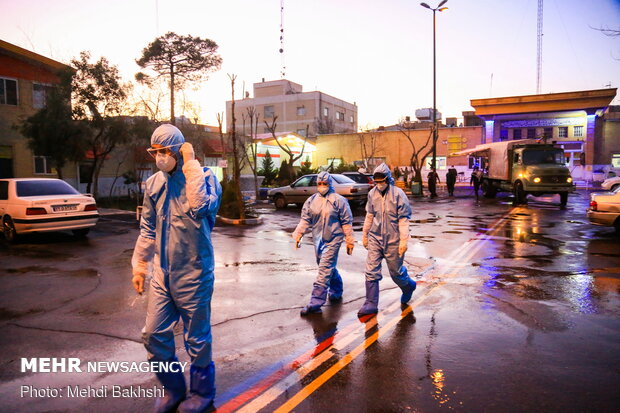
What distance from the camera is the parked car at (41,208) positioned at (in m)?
10.5

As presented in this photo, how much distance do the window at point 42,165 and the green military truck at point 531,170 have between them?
23.0 m

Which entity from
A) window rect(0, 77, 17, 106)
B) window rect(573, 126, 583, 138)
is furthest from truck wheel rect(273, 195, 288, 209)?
window rect(573, 126, 583, 138)

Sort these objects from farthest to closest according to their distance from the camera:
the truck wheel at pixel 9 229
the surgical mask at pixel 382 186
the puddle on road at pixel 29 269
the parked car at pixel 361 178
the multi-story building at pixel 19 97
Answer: the multi-story building at pixel 19 97
the parked car at pixel 361 178
the truck wheel at pixel 9 229
the puddle on road at pixel 29 269
the surgical mask at pixel 382 186

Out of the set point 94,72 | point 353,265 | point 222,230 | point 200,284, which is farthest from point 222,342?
point 94,72

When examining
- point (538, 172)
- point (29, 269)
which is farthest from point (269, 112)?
point (29, 269)

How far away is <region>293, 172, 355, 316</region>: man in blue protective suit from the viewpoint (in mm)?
5637

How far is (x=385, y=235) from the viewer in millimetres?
5641

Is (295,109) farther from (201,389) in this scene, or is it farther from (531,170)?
(201,389)

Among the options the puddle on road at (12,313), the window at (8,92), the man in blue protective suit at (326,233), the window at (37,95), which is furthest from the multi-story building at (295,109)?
the puddle on road at (12,313)

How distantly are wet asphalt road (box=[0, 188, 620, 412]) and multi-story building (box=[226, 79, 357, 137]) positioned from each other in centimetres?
5315

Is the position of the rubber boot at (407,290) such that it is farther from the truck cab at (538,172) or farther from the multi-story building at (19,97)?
the multi-story building at (19,97)

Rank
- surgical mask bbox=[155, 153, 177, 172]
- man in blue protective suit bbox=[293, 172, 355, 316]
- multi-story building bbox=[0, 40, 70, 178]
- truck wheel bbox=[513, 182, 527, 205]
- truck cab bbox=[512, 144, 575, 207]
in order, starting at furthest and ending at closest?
multi-story building bbox=[0, 40, 70, 178]
truck wheel bbox=[513, 182, 527, 205]
truck cab bbox=[512, 144, 575, 207]
man in blue protective suit bbox=[293, 172, 355, 316]
surgical mask bbox=[155, 153, 177, 172]

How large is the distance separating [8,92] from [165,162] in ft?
78.7

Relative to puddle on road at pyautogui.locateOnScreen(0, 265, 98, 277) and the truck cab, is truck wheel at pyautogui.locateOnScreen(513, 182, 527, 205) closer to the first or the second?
the truck cab
